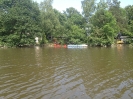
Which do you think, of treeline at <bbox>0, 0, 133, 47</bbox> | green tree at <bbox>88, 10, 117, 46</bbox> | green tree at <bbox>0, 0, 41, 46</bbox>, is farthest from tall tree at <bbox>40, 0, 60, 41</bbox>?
green tree at <bbox>88, 10, 117, 46</bbox>

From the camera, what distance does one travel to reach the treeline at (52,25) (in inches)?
2192

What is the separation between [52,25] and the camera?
205 ft

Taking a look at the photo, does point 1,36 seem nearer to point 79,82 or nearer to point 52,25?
point 52,25

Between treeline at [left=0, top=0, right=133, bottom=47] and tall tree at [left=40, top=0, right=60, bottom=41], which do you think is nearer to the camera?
treeline at [left=0, top=0, right=133, bottom=47]

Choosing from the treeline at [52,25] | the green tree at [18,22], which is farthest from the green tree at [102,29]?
the green tree at [18,22]

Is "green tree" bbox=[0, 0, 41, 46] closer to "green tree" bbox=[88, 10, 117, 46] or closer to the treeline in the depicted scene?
the treeline

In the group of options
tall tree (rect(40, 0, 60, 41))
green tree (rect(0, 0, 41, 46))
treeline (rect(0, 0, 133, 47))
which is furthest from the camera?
tall tree (rect(40, 0, 60, 41))

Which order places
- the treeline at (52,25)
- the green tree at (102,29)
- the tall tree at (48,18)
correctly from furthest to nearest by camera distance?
the green tree at (102,29), the tall tree at (48,18), the treeline at (52,25)

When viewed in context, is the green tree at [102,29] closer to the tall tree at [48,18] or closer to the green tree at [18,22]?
the tall tree at [48,18]

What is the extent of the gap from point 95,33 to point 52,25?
51.1ft

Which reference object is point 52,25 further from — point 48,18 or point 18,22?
point 18,22

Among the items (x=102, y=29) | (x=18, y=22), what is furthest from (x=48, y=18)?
(x=102, y=29)

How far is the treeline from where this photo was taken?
55.7 m

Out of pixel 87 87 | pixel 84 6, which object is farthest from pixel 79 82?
pixel 84 6
